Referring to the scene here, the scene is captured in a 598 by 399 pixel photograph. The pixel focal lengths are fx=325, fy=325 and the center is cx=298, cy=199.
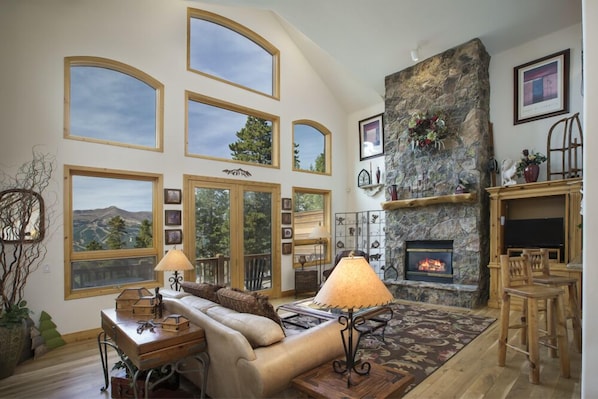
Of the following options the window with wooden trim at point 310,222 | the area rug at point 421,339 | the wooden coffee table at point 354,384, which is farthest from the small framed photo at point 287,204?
the wooden coffee table at point 354,384

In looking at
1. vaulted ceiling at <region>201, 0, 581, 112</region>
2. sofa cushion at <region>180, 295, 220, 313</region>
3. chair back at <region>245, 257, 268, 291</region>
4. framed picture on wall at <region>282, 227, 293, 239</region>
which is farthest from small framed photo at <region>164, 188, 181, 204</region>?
vaulted ceiling at <region>201, 0, 581, 112</region>

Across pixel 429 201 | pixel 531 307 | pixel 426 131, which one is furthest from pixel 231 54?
pixel 531 307

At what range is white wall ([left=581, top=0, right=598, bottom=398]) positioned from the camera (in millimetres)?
1706

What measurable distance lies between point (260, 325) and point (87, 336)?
3.50 meters

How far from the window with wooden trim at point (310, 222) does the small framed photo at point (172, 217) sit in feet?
8.43

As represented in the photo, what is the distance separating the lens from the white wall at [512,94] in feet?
16.6

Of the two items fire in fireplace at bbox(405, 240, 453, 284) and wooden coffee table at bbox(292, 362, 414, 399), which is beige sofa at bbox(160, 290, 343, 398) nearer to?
wooden coffee table at bbox(292, 362, 414, 399)

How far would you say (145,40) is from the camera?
512 centimetres

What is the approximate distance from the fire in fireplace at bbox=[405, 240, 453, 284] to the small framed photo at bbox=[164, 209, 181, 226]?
14.0ft

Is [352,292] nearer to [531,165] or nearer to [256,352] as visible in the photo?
Answer: [256,352]

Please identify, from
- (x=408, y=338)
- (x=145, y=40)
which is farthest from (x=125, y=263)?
(x=408, y=338)

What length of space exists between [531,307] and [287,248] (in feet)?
15.0

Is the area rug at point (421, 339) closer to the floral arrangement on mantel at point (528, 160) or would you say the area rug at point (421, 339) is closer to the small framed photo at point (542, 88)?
the floral arrangement on mantel at point (528, 160)

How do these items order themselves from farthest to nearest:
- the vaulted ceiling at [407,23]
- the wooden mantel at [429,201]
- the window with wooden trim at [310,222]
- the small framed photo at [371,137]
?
the small framed photo at [371,137] → the window with wooden trim at [310,222] → the wooden mantel at [429,201] → the vaulted ceiling at [407,23]
